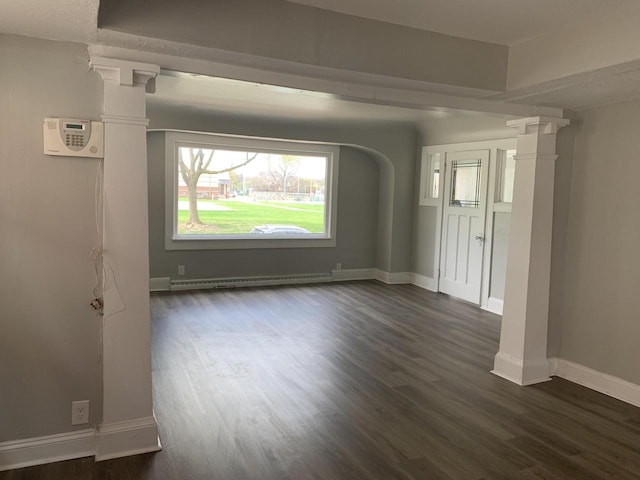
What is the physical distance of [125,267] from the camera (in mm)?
2498

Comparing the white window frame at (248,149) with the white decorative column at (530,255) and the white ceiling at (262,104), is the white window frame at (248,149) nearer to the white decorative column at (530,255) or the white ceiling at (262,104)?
the white ceiling at (262,104)

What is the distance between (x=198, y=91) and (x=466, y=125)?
3315 mm

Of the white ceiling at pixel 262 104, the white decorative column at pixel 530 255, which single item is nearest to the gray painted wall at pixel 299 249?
the white ceiling at pixel 262 104

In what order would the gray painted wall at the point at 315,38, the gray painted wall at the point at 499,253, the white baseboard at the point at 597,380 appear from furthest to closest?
1. the gray painted wall at the point at 499,253
2. the white baseboard at the point at 597,380
3. the gray painted wall at the point at 315,38

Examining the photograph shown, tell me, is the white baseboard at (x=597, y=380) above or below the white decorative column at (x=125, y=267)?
Result: below

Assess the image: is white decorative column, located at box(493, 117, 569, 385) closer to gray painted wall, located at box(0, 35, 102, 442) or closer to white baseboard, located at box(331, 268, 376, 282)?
gray painted wall, located at box(0, 35, 102, 442)

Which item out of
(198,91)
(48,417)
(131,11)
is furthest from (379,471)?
(198,91)

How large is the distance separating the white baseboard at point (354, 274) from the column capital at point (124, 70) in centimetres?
534

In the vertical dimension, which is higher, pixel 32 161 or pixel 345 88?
pixel 345 88

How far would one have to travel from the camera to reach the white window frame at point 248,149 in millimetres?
6379

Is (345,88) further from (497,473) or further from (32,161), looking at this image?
(497,473)

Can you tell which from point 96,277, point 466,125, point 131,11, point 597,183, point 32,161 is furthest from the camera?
point 466,125

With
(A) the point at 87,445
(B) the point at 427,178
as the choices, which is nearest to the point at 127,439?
(A) the point at 87,445

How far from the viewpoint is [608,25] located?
8.04 ft
